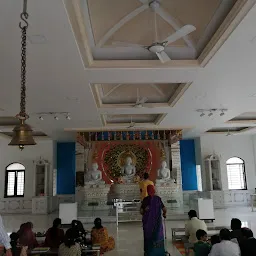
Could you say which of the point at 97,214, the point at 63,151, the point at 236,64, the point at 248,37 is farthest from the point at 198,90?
the point at 63,151

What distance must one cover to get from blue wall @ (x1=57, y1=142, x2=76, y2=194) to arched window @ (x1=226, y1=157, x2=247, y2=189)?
8657mm

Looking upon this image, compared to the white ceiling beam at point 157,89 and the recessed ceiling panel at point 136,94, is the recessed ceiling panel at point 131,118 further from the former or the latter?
the white ceiling beam at point 157,89

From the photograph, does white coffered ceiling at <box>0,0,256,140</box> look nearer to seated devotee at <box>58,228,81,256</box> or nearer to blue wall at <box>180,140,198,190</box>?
seated devotee at <box>58,228,81,256</box>

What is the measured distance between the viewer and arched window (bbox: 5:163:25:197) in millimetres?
15844

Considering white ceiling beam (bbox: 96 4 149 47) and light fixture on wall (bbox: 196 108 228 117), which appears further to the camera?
light fixture on wall (bbox: 196 108 228 117)

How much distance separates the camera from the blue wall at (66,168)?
15969 millimetres

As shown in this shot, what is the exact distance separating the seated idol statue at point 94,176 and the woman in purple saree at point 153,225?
769cm

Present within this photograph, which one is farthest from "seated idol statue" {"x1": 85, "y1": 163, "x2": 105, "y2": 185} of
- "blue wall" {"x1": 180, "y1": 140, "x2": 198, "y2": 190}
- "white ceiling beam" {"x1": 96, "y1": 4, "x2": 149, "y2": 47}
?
"white ceiling beam" {"x1": 96, "y1": 4, "x2": 149, "y2": 47}

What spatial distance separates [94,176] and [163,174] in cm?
323

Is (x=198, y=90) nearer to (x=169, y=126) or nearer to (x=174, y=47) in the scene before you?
(x=174, y=47)

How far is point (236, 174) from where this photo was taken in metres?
16.5

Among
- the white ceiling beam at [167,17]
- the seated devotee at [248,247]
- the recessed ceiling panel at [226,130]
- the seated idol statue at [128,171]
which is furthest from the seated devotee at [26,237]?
the recessed ceiling panel at [226,130]

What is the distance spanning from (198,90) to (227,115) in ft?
12.5

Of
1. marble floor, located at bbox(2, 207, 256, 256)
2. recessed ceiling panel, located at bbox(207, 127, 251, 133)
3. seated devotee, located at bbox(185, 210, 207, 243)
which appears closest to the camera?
seated devotee, located at bbox(185, 210, 207, 243)
